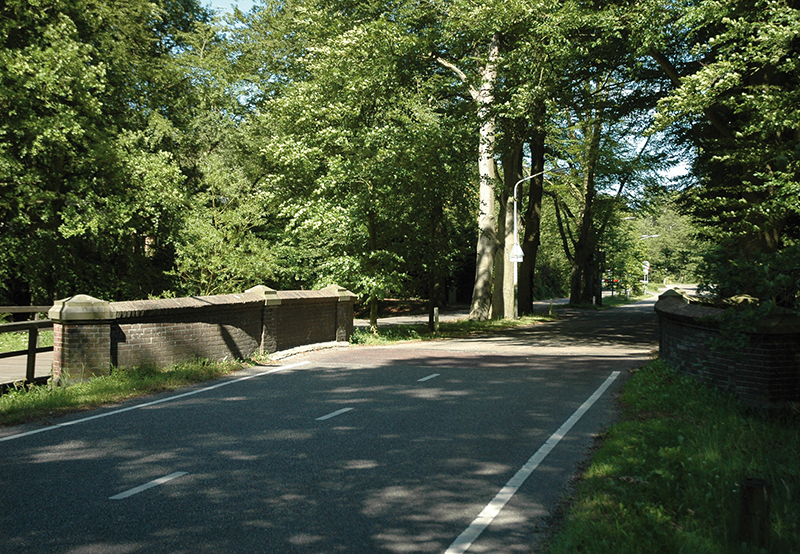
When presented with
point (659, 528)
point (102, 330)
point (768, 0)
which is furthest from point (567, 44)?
point (659, 528)

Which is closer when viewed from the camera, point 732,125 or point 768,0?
point 768,0

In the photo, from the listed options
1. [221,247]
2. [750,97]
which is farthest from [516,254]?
[750,97]

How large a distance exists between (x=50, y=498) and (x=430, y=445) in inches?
146

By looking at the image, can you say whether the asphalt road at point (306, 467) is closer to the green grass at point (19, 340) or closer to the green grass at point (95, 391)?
the green grass at point (95, 391)

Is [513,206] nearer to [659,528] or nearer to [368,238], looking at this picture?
[368,238]

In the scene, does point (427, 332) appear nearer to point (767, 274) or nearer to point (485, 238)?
point (485, 238)

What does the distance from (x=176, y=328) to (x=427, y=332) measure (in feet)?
43.6

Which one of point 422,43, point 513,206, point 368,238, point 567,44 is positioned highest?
point 422,43

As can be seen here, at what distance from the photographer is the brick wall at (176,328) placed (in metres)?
11.0

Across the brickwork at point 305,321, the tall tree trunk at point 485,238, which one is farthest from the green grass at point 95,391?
the tall tree trunk at point 485,238

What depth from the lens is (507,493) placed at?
19.4 feet

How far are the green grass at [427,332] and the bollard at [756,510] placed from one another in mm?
16779

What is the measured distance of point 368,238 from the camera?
2348 cm

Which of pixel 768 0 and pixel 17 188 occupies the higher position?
pixel 768 0
